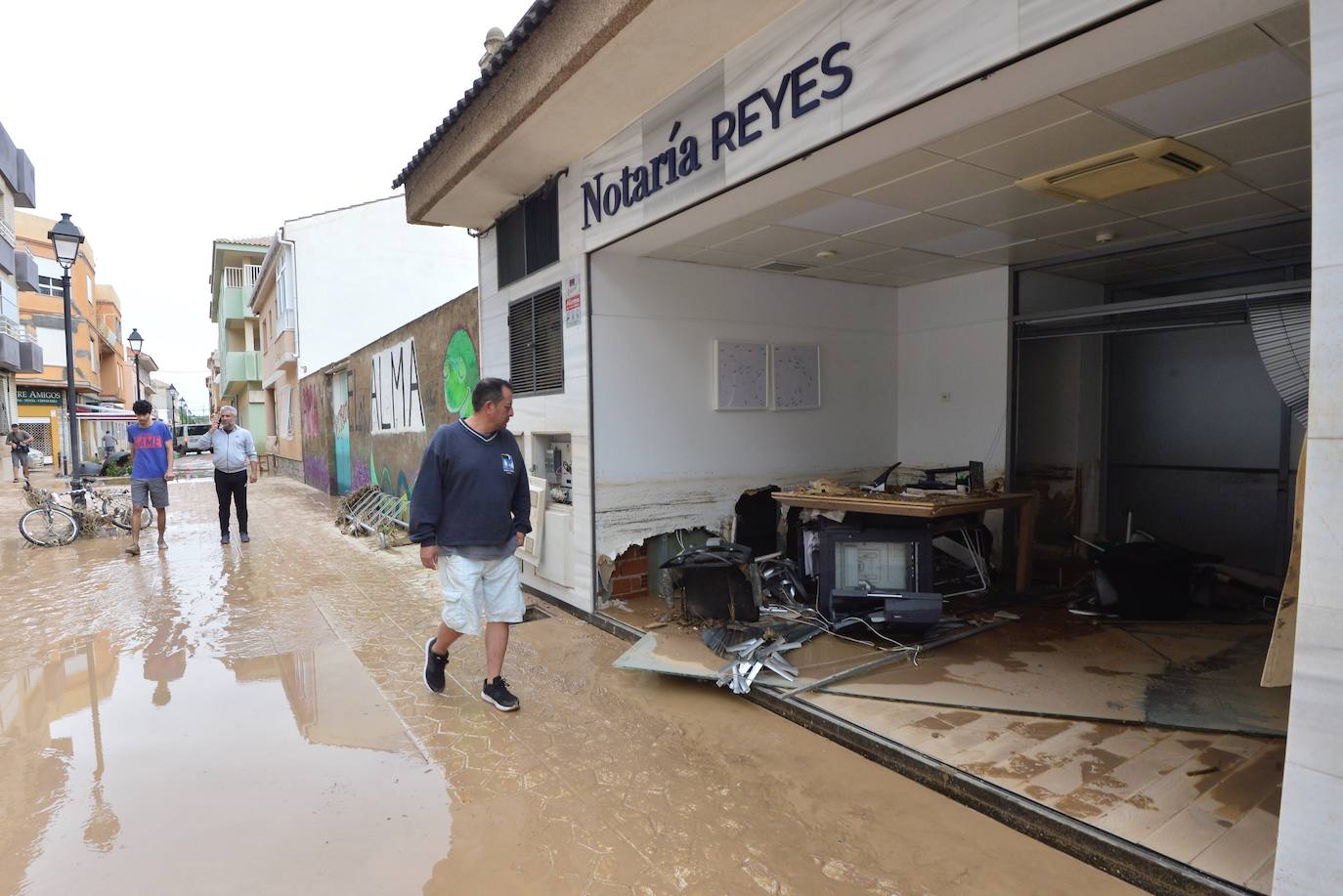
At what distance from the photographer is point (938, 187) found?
418 cm

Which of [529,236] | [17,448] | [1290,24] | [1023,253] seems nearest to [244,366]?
[17,448]

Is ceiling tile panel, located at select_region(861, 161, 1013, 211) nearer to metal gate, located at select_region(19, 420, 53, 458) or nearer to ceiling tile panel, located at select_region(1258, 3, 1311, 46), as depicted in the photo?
ceiling tile panel, located at select_region(1258, 3, 1311, 46)

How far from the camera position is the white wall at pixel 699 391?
18.0 ft

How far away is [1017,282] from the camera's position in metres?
6.30

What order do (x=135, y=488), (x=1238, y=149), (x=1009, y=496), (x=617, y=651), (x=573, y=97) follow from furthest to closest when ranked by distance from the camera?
(x=135, y=488)
(x=1009, y=496)
(x=617, y=651)
(x=573, y=97)
(x=1238, y=149)

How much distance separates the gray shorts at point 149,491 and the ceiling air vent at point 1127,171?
9.08 metres

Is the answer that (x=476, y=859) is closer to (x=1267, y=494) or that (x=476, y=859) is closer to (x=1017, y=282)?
(x=1017, y=282)

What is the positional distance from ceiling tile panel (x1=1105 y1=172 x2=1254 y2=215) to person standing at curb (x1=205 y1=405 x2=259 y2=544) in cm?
868

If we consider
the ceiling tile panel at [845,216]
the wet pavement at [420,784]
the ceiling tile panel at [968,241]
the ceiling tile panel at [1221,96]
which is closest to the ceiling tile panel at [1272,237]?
the ceiling tile panel at [968,241]

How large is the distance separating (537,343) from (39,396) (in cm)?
3709

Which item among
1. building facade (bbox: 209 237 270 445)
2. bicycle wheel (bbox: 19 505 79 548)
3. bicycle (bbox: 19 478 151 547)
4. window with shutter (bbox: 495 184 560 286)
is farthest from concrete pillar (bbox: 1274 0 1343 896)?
building facade (bbox: 209 237 270 445)

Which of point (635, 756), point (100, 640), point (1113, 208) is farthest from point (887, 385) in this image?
point (100, 640)

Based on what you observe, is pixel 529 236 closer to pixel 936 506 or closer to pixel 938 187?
pixel 938 187

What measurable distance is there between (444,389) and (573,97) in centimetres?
524
